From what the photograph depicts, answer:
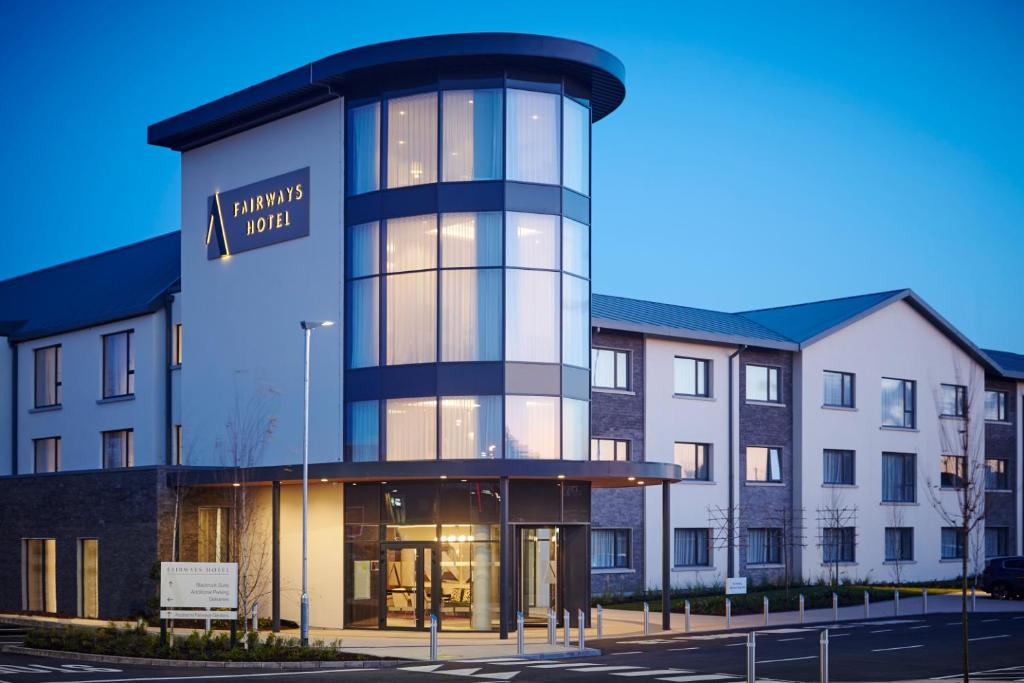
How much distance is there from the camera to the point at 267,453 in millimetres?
39938

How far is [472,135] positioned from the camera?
36281 mm

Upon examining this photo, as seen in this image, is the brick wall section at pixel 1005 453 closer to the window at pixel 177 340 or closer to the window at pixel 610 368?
Answer: the window at pixel 610 368

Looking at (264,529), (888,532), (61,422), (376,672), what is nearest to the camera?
(376,672)

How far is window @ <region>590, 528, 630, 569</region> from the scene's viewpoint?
4534 centimetres

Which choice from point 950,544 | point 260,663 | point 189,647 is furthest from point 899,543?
point 260,663

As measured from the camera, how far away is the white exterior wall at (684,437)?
47.2 meters

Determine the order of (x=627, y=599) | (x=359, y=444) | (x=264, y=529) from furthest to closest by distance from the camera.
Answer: (x=627, y=599) → (x=264, y=529) → (x=359, y=444)

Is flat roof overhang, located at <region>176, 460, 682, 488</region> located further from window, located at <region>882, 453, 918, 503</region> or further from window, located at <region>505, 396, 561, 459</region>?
window, located at <region>882, 453, 918, 503</region>

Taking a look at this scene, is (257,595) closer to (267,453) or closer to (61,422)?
(267,453)

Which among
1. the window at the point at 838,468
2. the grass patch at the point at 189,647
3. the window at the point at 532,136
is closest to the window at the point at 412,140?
the window at the point at 532,136

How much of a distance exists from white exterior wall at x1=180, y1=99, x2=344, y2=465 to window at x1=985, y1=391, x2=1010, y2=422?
35032mm

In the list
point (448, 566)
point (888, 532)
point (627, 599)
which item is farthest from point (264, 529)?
point (888, 532)

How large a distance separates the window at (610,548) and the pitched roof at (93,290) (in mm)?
16733

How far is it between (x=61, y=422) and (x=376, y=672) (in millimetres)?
29115
